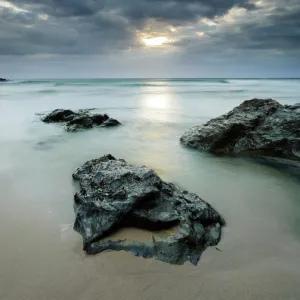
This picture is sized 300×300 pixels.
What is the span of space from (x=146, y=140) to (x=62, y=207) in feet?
16.1

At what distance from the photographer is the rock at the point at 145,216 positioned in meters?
2.84

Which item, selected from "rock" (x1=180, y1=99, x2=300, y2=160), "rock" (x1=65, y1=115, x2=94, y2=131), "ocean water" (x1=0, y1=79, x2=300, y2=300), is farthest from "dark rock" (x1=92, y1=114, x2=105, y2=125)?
"ocean water" (x1=0, y1=79, x2=300, y2=300)

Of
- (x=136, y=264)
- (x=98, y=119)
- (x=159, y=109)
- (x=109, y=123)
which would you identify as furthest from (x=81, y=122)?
(x=159, y=109)

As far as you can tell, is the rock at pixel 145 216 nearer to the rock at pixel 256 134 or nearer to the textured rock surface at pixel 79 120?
the rock at pixel 256 134

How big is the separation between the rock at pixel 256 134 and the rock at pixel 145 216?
11.1ft

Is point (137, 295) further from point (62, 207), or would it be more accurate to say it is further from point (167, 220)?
point (62, 207)

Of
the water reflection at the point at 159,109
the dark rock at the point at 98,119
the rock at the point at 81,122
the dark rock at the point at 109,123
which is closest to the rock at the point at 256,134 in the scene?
the dark rock at the point at 109,123

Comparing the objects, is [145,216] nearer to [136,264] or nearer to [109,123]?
[136,264]

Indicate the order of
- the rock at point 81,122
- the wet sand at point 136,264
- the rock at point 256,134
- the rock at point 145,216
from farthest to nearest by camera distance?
the rock at point 81,122
the rock at point 256,134
the rock at point 145,216
the wet sand at point 136,264

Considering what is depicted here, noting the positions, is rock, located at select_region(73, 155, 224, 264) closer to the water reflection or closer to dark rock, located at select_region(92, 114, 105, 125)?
dark rock, located at select_region(92, 114, 105, 125)

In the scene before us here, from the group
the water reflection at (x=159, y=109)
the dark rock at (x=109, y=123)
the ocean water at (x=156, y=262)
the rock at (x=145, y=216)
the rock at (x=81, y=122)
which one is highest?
the rock at (x=145, y=216)

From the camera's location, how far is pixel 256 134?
6.84 m

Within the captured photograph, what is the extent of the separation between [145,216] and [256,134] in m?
4.66

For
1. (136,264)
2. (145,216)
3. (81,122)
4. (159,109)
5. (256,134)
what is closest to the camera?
(136,264)
